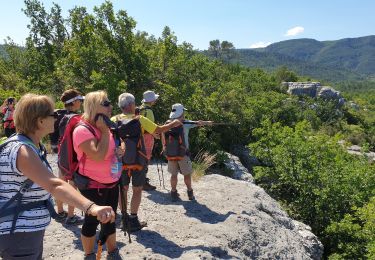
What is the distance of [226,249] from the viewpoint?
594 cm

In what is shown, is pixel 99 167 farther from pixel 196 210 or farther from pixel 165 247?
pixel 196 210

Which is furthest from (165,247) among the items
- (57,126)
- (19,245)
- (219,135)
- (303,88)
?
(303,88)

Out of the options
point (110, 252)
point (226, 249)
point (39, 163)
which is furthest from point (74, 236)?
point (39, 163)

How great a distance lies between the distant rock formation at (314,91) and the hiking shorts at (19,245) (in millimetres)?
62514

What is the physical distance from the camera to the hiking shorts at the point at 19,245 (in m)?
2.73

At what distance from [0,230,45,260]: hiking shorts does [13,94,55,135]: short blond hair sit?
0.74 m

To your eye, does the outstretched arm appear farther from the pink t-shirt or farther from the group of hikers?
the pink t-shirt

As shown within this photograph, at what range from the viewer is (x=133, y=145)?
17.9 ft

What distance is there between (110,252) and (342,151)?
18.1 m

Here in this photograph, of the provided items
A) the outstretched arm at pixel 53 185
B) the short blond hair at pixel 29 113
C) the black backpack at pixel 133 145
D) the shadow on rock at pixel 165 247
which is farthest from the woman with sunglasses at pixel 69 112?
the outstretched arm at pixel 53 185

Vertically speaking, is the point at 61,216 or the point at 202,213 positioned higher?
the point at 61,216

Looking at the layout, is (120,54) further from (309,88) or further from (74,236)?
(309,88)

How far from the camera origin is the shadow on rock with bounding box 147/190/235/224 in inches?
273

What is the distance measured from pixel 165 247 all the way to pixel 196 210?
1.67 m
